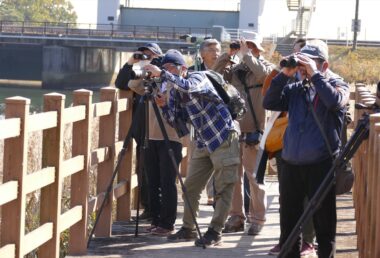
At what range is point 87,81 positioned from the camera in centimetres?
8431

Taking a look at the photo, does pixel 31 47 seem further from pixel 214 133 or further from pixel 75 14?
pixel 214 133

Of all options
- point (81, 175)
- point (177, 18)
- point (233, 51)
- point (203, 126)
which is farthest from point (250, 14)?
point (81, 175)

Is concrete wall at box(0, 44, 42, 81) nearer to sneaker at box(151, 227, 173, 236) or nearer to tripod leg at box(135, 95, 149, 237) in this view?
tripod leg at box(135, 95, 149, 237)

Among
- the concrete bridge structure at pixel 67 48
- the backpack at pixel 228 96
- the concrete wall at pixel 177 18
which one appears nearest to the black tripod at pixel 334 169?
the backpack at pixel 228 96

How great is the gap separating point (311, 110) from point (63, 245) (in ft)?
10.5

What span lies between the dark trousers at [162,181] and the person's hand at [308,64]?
8.16ft

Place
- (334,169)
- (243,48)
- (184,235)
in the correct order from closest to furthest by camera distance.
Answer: (334,169)
(184,235)
(243,48)

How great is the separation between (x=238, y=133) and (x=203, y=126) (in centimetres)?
35

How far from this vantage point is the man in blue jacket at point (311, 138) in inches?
271

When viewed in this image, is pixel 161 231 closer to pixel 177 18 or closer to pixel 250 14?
pixel 250 14

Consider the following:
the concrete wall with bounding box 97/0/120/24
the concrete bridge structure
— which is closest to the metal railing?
the concrete bridge structure

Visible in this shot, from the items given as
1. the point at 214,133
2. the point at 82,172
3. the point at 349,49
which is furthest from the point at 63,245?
the point at 349,49

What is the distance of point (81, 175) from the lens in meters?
8.32

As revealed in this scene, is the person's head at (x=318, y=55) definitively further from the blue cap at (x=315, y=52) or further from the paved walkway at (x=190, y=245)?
the paved walkway at (x=190, y=245)
